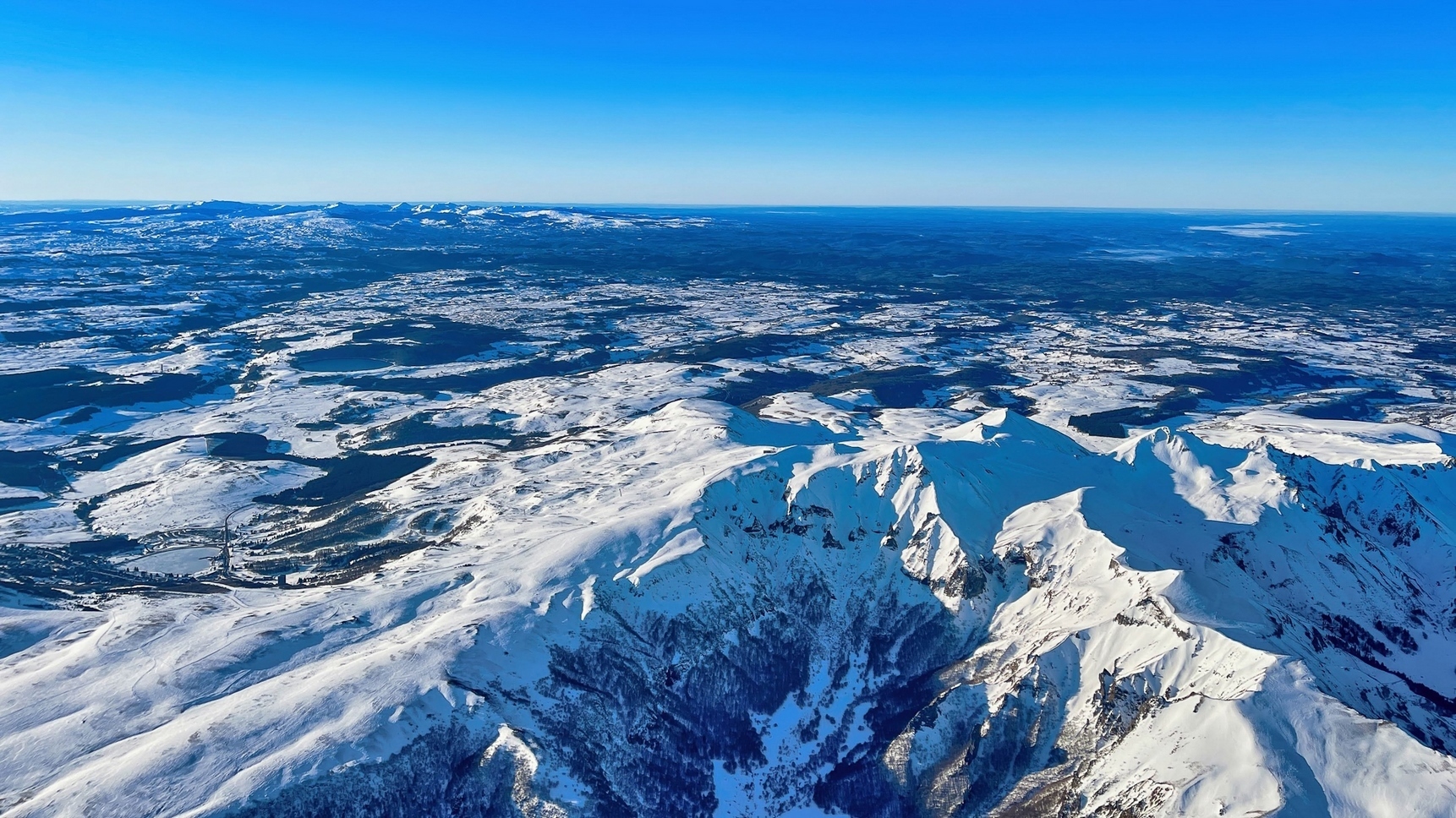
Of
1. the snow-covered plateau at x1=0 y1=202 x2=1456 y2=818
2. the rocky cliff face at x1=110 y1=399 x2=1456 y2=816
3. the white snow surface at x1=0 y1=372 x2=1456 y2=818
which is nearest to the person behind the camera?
the white snow surface at x1=0 y1=372 x2=1456 y2=818

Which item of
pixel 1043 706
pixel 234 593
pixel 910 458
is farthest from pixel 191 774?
pixel 910 458

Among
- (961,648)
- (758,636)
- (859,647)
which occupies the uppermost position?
(758,636)

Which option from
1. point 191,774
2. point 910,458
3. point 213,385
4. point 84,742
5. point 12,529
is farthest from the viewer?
point 213,385

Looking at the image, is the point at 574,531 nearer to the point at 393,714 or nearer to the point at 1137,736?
the point at 393,714

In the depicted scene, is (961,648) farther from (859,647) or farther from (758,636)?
(758,636)

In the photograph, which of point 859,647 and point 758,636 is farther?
point 859,647

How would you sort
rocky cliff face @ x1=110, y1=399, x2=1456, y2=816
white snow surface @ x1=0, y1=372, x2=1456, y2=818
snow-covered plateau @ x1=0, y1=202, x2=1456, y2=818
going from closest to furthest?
1. white snow surface @ x1=0, y1=372, x2=1456, y2=818
2. snow-covered plateau @ x1=0, y1=202, x2=1456, y2=818
3. rocky cliff face @ x1=110, y1=399, x2=1456, y2=816

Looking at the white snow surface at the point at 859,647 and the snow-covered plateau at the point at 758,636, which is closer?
the white snow surface at the point at 859,647

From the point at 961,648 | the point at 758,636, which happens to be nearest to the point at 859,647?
the point at 961,648

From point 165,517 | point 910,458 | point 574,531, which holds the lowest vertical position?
point 165,517

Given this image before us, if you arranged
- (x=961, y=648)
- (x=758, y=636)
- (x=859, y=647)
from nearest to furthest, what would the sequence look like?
(x=961, y=648) → (x=758, y=636) → (x=859, y=647)

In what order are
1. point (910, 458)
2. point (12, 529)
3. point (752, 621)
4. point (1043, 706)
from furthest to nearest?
point (12, 529) < point (910, 458) < point (752, 621) < point (1043, 706)
